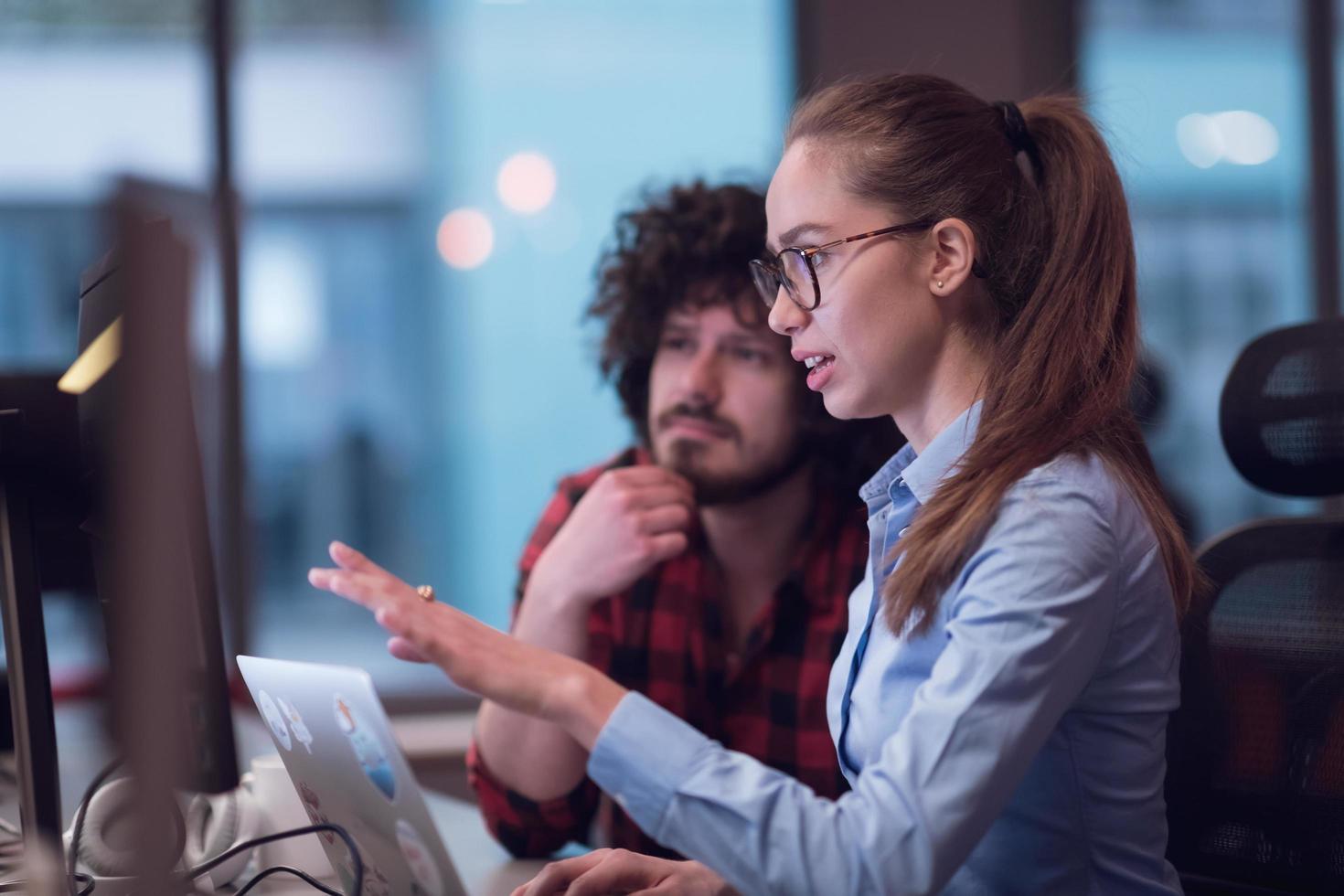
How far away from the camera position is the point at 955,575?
35.3 inches

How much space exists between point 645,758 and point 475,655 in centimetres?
13

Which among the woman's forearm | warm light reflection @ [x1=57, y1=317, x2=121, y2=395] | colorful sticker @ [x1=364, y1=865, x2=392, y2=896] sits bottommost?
the woman's forearm

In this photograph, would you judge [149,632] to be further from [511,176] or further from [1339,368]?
[511,176]

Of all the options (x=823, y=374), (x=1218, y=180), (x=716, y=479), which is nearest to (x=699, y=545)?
(x=716, y=479)

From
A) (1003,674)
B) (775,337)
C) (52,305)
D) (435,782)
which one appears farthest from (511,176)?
(1003,674)

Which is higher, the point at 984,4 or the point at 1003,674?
the point at 984,4

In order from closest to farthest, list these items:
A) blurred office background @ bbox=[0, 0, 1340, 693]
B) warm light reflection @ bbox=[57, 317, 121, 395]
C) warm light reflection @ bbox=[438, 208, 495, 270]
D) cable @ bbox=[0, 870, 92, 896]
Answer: warm light reflection @ bbox=[57, 317, 121, 395] < cable @ bbox=[0, 870, 92, 896] < blurred office background @ bbox=[0, 0, 1340, 693] < warm light reflection @ bbox=[438, 208, 495, 270]

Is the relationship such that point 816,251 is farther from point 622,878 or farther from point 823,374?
point 622,878

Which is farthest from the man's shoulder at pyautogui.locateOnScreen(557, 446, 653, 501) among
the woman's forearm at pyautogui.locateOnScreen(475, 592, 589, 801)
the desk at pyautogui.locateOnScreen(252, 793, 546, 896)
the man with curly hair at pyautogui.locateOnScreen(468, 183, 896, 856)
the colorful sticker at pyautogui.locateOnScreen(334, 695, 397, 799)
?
the colorful sticker at pyautogui.locateOnScreen(334, 695, 397, 799)

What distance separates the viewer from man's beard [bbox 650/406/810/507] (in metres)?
1.61

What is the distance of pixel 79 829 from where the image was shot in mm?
1003

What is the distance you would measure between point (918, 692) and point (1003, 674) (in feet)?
0.20

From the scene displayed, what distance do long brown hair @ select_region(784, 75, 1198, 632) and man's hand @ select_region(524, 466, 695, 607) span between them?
529 millimetres

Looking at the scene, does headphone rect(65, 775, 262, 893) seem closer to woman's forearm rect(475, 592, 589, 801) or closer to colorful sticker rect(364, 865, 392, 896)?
colorful sticker rect(364, 865, 392, 896)
